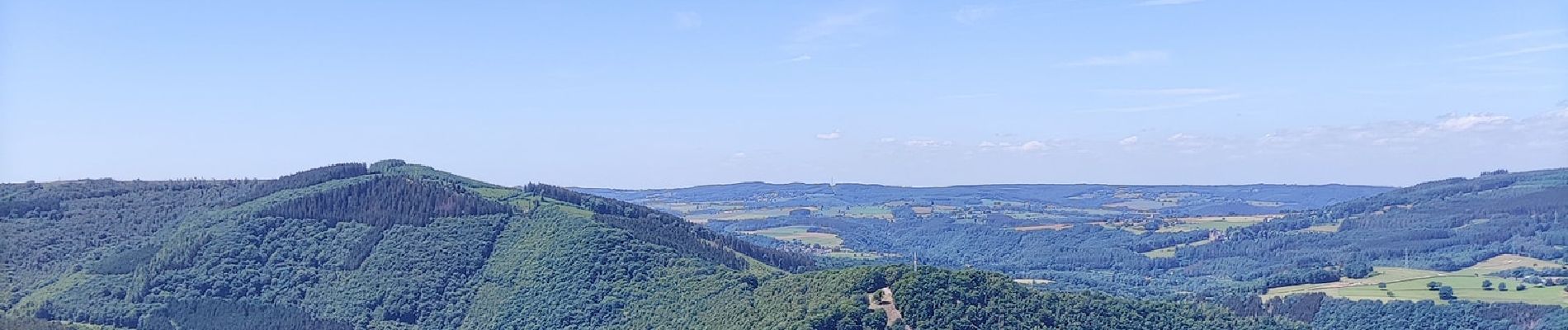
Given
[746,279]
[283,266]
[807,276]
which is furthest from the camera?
[283,266]

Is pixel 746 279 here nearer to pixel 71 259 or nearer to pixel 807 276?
pixel 807 276

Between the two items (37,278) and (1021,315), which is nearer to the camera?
(1021,315)

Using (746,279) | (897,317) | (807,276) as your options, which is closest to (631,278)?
(746,279)

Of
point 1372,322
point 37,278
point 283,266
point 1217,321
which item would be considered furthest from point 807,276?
point 37,278

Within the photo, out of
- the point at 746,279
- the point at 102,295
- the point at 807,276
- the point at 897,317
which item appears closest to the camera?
the point at 897,317

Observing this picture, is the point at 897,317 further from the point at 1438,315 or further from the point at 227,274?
the point at 227,274

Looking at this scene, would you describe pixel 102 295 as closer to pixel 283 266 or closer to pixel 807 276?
pixel 283 266

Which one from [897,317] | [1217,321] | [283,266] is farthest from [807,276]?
[283,266]

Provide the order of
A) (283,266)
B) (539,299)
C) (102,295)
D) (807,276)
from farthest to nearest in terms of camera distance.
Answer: (283,266), (102,295), (539,299), (807,276)

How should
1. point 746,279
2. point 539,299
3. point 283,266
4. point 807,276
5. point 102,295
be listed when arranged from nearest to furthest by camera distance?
point 807,276 → point 746,279 → point 539,299 → point 102,295 → point 283,266
